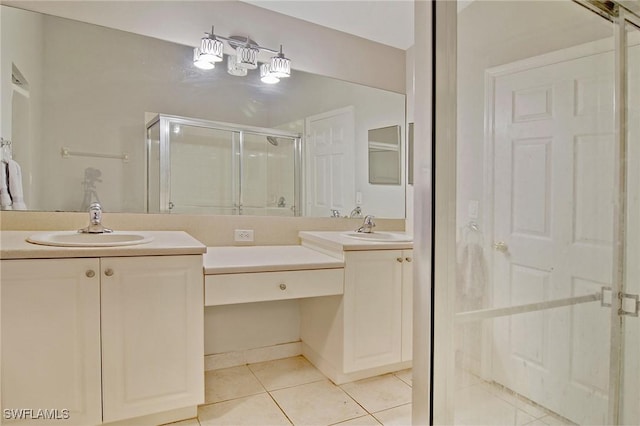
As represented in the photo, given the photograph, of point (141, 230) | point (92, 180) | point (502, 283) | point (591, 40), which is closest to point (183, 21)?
point (92, 180)

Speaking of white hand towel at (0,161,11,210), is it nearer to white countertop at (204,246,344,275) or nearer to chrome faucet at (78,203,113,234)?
chrome faucet at (78,203,113,234)

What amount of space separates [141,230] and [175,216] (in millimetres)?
201

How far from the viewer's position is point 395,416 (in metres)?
1.82

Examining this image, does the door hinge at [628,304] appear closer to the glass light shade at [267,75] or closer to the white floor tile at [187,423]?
the white floor tile at [187,423]

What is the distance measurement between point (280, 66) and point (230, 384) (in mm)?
2029

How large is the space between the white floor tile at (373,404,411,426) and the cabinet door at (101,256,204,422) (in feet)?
2.88

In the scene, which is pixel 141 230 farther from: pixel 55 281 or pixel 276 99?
pixel 276 99

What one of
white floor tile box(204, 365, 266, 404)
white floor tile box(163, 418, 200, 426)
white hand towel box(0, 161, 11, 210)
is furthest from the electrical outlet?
white hand towel box(0, 161, 11, 210)

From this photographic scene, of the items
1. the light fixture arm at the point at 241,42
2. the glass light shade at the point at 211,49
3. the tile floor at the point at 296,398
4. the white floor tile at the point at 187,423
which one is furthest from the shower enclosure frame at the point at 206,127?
the white floor tile at the point at 187,423

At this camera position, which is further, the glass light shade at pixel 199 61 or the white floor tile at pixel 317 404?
the glass light shade at pixel 199 61

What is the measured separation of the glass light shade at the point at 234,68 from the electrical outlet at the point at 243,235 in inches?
40.0

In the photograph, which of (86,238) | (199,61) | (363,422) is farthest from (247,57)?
(363,422)

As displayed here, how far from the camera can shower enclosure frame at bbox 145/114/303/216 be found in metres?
2.16

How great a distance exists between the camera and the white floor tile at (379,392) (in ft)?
6.30
